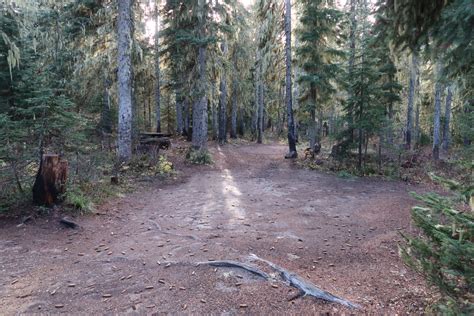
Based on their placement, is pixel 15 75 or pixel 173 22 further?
pixel 173 22

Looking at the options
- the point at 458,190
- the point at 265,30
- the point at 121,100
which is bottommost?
the point at 458,190

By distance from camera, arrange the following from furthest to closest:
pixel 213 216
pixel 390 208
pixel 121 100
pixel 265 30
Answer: pixel 265 30
pixel 121 100
pixel 390 208
pixel 213 216

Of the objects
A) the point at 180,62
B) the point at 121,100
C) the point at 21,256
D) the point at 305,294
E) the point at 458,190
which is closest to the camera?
the point at 458,190

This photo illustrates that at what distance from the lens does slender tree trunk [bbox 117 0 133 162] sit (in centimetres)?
1119

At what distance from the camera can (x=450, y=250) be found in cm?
246

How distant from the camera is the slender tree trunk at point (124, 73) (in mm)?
A: 11188

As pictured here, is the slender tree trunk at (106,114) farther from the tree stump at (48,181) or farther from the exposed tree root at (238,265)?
the exposed tree root at (238,265)

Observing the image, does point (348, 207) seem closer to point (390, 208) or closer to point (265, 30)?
point (390, 208)

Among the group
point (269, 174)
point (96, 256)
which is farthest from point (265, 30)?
point (96, 256)

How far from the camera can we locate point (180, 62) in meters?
14.8

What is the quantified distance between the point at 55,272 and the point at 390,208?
765 centimetres

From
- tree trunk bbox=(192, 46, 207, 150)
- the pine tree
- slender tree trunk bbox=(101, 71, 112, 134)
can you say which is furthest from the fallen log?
the pine tree

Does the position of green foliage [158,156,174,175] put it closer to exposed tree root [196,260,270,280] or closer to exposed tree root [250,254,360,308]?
exposed tree root [196,260,270,280]

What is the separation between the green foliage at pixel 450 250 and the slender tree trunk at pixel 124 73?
1061 cm
